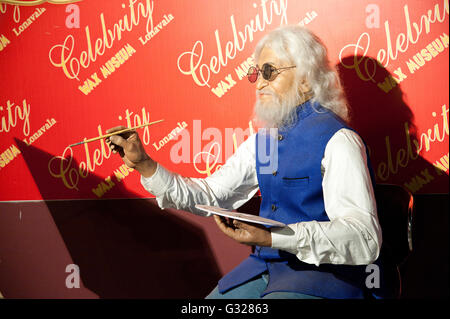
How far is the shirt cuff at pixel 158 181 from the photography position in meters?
2.04

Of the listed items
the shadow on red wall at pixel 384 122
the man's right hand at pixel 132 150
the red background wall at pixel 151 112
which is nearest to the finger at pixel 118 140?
the man's right hand at pixel 132 150

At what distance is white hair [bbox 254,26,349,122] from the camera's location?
1.97 meters

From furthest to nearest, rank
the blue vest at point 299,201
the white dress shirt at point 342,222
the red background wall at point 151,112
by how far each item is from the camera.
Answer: the red background wall at point 151,112
the blue vest at point 299,201
the white dress shirt at point 342,222

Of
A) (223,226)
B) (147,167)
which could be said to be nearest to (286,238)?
(223,226)

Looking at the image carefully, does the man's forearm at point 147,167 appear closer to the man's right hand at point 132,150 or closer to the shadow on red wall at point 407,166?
the man's right hand at point 132,150

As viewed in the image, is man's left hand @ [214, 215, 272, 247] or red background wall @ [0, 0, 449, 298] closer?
man's left hand @ [214, 215, 272, 247]

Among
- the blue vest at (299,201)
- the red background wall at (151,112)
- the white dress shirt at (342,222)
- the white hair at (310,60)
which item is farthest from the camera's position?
the red background wall at (151,112)

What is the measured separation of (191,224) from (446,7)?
1877mm

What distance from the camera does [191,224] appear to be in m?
2.62

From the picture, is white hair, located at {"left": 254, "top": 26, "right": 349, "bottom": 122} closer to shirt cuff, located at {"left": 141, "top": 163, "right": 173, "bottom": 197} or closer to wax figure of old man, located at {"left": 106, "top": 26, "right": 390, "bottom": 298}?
wax figure of old man, located at {"left": 106, "top": 26, "right": 390, "bottom": 298}

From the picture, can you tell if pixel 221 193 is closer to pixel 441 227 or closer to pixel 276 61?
pixel 276 61

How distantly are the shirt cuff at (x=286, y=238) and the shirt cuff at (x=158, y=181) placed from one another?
0.63 m

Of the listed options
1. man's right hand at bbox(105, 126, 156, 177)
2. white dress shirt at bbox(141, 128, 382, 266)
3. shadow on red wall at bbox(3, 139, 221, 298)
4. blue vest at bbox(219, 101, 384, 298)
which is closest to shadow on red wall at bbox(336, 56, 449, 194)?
blue vest at bbox(219, 101, 384, 298)

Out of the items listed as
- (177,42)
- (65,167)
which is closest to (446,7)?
(177,42)
